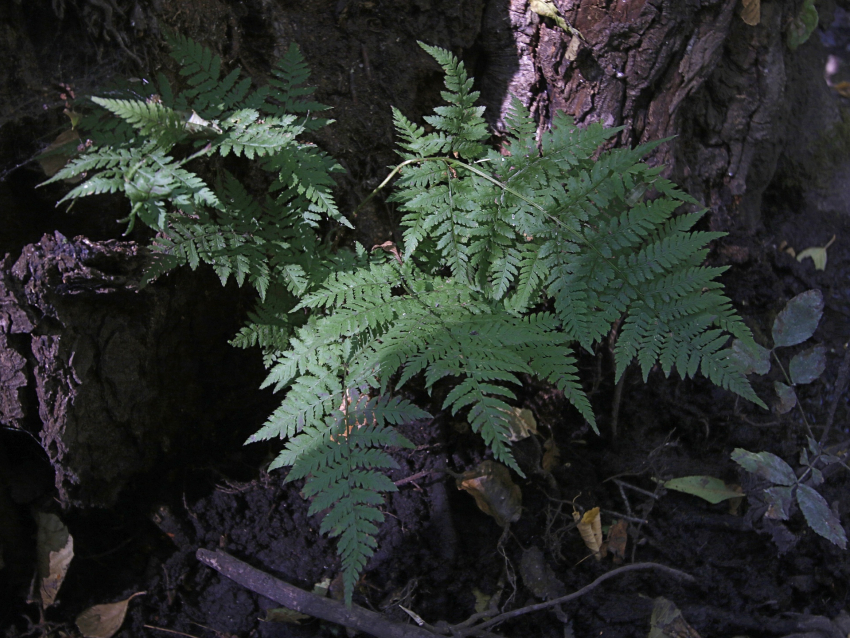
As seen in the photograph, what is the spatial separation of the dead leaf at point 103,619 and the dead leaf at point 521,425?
179 cm

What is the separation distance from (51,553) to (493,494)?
187 cm

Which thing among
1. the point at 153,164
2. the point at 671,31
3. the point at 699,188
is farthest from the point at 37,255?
the point at 699,188

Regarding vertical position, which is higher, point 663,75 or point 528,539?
point 663,75

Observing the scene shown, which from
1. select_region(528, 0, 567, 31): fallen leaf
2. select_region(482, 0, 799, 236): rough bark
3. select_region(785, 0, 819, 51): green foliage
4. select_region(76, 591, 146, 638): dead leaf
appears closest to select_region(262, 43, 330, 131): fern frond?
select_region(482, 0, 799, 236): rough bark

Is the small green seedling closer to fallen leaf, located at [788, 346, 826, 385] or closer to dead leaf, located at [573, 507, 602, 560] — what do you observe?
fallen leaf, located at [788, 346, 826, 385]

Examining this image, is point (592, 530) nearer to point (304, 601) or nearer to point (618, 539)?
point (618, 539)

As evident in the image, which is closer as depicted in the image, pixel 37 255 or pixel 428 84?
pixel 37 255

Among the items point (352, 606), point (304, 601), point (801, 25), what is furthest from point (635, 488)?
point (801, 25)

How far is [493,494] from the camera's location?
101 inches

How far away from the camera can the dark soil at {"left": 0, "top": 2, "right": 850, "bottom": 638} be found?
91.4 inches

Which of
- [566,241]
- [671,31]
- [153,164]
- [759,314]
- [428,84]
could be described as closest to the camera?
[153,164]

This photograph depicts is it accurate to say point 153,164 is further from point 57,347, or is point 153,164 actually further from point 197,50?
point 57,347

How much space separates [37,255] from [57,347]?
1.14 feet

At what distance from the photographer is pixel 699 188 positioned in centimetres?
318
